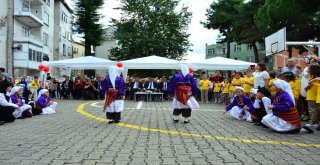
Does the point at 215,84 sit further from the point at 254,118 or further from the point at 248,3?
the point at 248,3

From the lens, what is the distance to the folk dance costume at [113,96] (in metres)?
11.5

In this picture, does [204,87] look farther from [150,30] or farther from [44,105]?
[150,30]

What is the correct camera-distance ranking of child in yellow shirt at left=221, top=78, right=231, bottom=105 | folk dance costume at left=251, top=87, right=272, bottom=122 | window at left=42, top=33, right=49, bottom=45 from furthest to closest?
window at left=42, top=33, right=49, bottom=45, child in yellow shirt at left=221, top=78, right=231, bottom=105, folk dance costume at left=251, top=87, right=272, bottom=122

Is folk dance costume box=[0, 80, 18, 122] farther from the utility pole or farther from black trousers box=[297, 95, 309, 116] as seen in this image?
the utility pole

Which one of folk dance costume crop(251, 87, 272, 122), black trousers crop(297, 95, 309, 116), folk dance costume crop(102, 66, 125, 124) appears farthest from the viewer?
black trousers crop(297, 95, 309, 116)

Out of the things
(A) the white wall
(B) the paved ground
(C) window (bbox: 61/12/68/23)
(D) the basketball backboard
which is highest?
(C) window (bbox: 61/12/68/23)

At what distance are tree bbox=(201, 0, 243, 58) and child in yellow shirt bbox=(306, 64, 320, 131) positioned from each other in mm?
43852

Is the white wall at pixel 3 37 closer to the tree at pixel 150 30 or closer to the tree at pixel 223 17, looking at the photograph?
the tree at pixel 150 30

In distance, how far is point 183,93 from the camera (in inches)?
463

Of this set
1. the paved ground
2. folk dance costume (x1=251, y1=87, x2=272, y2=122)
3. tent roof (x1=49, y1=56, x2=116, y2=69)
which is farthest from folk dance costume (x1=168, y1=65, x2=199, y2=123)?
tent roof (x1=49, y1=56, x2=116, y2=69)

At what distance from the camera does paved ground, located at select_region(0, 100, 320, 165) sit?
6.30 meters

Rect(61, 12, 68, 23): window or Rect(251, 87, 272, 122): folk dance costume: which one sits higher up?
Rect(61, 12, 68, 23): window

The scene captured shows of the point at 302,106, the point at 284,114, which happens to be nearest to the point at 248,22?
A: the point at 302,106

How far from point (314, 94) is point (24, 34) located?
38837 mm
